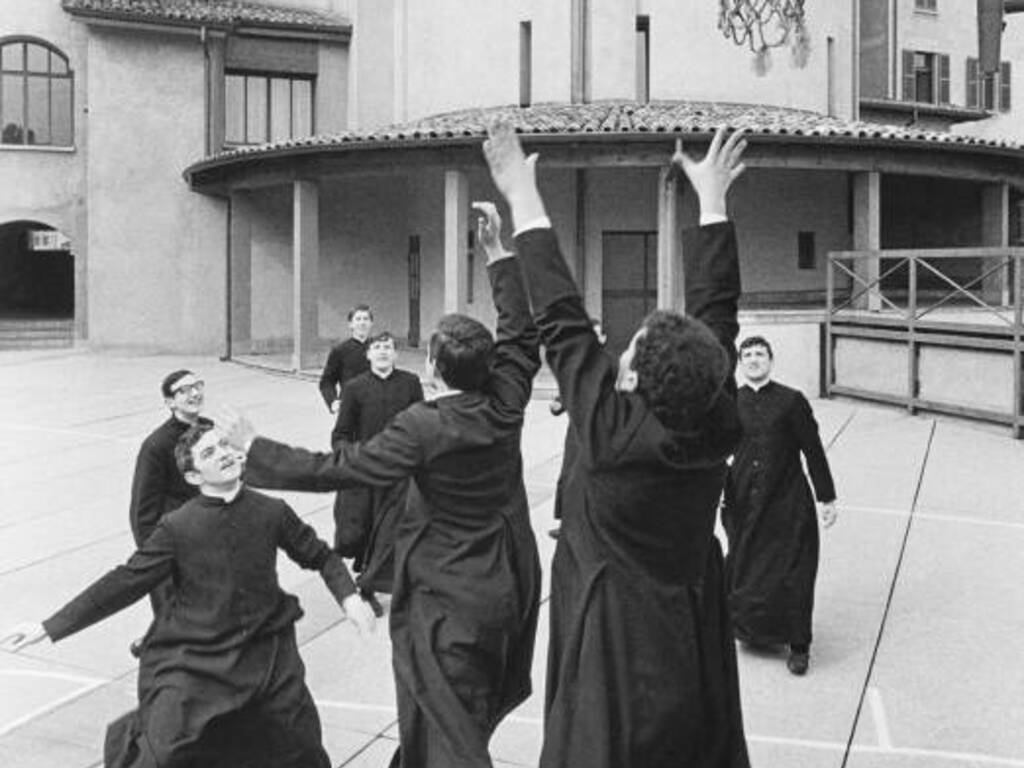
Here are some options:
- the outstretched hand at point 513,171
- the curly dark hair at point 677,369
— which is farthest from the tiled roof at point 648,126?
the curly dark hair at point 677,369

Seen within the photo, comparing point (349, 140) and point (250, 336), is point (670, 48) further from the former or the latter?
point (250, 336)

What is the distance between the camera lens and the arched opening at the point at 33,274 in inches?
1303

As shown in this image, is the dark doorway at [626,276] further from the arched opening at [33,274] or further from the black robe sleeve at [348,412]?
the arched opening at [33,274]

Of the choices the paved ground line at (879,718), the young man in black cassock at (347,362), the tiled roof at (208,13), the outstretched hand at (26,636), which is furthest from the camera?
the tiled roof at (208,13)

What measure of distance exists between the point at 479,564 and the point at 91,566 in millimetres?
5208

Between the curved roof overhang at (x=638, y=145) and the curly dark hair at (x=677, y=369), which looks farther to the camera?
the curved roof overhang at (x=638, y=145)

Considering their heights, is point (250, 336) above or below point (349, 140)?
below

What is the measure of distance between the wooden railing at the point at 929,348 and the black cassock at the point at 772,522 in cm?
902

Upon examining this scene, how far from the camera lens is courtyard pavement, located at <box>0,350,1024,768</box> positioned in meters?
5.52

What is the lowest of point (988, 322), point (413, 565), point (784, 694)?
point (784, 694)

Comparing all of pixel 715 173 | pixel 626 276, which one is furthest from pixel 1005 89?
pixel 715 173

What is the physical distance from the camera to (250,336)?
83.0 feet

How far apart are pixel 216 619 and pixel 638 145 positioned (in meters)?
15.5

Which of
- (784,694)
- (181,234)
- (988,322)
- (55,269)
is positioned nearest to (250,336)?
(181,234)
